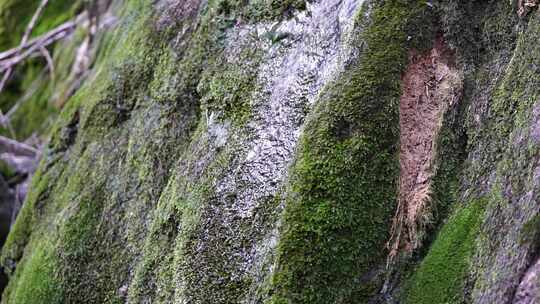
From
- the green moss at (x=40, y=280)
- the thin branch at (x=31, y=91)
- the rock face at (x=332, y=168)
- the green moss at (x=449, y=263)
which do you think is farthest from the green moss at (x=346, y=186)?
the thin branch at (x=31, y=91)

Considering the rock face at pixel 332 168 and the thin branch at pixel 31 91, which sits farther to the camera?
the thin branch at pixel 31 91

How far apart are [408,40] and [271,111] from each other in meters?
0.70

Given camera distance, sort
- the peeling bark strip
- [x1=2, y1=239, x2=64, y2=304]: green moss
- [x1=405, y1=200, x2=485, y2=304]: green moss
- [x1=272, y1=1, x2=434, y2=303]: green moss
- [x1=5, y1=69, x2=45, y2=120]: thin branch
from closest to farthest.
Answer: [x1=405, y1=200, x2=485, y2=304]: green moss, [x1=272, y1=1, x2=434, y2=303]: green moss, the peeling bark strip, [x1=2, y1=239, x2=64, y2=304]: green moss, [x1=5, y1=69, x2=45, y2=120]: thin branch

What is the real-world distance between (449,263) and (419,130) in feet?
2.11

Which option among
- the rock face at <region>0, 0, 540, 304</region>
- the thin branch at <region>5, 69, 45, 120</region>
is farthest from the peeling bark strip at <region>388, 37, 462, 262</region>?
the thin branch at <region>5, 69, 45, 120</region>

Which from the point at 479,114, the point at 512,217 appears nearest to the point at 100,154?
the point at 479,114

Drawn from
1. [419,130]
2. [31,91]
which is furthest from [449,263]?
[31,91]

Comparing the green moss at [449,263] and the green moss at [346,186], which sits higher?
the green moss at [346,186]

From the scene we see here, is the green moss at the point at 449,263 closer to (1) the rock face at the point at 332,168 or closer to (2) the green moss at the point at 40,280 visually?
(1) the rock face at the point at 332,168

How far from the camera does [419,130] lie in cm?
267

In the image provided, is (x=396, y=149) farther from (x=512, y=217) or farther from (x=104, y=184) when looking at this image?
(x=104, y=184)

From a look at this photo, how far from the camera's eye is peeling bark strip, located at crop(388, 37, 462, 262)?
250 centimetres

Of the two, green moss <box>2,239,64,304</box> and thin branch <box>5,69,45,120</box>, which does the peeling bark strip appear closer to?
green moss <box>2,239,64,304</box>

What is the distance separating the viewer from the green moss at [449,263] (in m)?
2.21
